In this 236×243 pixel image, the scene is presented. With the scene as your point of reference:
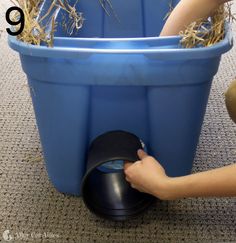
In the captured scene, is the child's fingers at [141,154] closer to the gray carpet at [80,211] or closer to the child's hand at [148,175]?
the child's hand at [148,175]

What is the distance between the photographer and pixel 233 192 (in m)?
0.56

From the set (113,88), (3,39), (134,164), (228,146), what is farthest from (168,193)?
(3,39)

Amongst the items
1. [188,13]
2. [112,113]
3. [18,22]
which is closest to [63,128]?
[112,113]

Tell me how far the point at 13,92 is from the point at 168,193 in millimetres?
618

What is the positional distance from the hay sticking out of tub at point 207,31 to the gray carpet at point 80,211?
32 cm

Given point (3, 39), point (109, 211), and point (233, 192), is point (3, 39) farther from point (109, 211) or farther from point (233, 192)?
point (233, 192)

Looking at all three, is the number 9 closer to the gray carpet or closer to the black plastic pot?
the black plastic pot

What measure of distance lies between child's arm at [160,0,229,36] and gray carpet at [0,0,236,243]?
31 centimetres

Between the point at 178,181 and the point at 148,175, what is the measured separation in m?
0.05

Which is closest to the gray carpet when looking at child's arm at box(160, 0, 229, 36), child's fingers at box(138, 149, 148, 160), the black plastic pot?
the black plastic pot

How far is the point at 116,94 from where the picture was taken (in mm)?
627

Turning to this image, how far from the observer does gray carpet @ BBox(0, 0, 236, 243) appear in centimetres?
68

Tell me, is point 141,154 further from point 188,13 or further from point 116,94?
point 188,13

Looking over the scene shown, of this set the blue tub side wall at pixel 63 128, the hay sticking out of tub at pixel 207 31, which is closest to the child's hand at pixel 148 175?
the blue tub side wall at pixel 63 128
